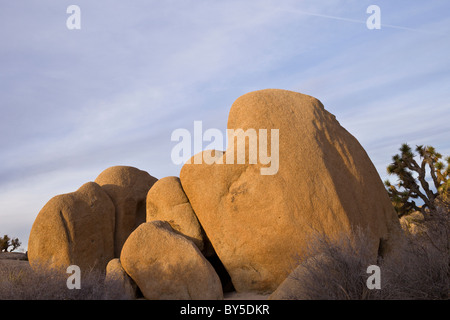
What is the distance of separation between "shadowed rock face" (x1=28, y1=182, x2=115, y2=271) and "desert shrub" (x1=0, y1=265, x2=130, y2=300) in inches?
89.9

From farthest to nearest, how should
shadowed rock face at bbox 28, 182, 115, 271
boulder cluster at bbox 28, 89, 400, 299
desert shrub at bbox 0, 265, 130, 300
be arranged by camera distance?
1. shadowed rock face at bbox 28, 182, 115, 271
2. boulder cluster at bbox 28, 89, 400, 299
3. desert shrub at bbox 0, 265, 130, 300

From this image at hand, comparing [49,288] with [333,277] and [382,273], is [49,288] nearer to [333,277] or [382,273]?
[333,277]

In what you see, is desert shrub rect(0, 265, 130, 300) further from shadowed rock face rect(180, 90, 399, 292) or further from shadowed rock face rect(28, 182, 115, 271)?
shadowed rock face rect(180, 90, 399, 292)

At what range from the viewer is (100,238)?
11.9 metres

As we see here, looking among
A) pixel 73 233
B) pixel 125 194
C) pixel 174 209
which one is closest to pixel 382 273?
pixel 174 209

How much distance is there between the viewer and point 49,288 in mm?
8039

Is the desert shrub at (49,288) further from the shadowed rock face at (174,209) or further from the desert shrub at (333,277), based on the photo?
the desert shrub at (333,277)

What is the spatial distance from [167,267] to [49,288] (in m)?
2.24

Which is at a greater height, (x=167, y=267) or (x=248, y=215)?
(x=248, y=215)

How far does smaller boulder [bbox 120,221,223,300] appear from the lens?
29.1 ft

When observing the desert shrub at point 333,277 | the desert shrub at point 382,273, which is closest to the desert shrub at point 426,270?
the desert shrub at point 382,273

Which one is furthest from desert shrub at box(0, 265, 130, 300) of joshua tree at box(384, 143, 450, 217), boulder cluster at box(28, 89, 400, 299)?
joshua tree at box(384, 143, 450, 217)

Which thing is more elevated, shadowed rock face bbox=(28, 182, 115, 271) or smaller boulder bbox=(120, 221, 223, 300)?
shadowed rock face bbox=(28, 182, 115, 271)

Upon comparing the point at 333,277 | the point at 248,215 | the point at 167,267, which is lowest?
the point at 333,277
